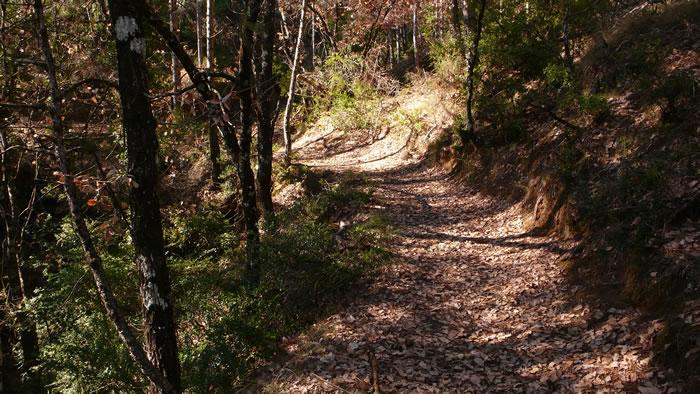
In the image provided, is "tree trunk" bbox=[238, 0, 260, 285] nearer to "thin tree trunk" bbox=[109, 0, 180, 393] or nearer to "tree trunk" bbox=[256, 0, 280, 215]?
"tree trunk" bbox=[256, 0, 280, 215]

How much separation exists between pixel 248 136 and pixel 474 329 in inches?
176

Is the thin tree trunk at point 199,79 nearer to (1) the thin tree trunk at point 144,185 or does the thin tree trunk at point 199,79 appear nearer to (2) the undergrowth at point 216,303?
(1) the thin tree trunk at point 144,185

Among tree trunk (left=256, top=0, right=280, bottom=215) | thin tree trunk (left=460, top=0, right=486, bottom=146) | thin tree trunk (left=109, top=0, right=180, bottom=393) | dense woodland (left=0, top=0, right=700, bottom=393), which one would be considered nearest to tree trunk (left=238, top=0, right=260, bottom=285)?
dense woodland (left=0, top=0, right=700, bottom=393)

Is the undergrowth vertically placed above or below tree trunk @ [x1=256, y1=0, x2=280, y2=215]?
below

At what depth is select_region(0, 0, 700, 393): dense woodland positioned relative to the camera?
492cm

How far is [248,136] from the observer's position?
7305mm

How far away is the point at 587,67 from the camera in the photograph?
10.8 m

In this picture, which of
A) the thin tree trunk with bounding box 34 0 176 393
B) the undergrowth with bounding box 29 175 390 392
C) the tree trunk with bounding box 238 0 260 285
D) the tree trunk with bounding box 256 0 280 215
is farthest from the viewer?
the tree trunk with bounding box 256 0 280 215

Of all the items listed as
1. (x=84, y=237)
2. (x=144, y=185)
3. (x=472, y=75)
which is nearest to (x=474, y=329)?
(x=144, y=185)

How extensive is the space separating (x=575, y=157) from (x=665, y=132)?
1500 mm

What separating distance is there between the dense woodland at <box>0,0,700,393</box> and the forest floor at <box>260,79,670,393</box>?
0.04 meters

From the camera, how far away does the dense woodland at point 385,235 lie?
4918mm

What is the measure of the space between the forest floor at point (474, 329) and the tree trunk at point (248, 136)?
1.72 m

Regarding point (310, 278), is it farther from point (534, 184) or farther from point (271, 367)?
point (534, 184)
